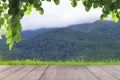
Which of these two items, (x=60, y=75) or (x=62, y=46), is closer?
(x=60, y=75)

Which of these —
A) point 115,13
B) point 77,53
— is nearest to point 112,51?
point 77,53

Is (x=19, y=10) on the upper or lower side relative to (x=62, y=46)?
lower

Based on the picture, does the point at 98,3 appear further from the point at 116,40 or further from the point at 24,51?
the point at 116,40

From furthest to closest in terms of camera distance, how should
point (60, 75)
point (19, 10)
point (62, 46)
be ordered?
1. point (62, 46)
2. point (60, 75)
3. point (19, 10)

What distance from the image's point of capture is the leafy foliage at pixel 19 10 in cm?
417

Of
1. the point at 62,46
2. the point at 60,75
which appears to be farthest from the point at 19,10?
the point at 62,46

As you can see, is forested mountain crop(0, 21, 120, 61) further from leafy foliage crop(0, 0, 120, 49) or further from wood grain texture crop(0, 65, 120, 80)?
leafy foliage crop(0, 0, 120, 49)

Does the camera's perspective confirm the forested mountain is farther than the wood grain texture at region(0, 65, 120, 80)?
Yes

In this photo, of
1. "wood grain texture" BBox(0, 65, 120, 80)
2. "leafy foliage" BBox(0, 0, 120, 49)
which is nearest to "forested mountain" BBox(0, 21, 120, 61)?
"wood grain texture" BBox(0, 65, 120, 80)

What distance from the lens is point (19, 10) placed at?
13.9 feet

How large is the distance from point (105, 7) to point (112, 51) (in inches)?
5592

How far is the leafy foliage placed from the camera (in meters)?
4.17

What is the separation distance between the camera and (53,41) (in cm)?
18312

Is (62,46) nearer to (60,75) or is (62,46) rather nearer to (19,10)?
(60,75)
